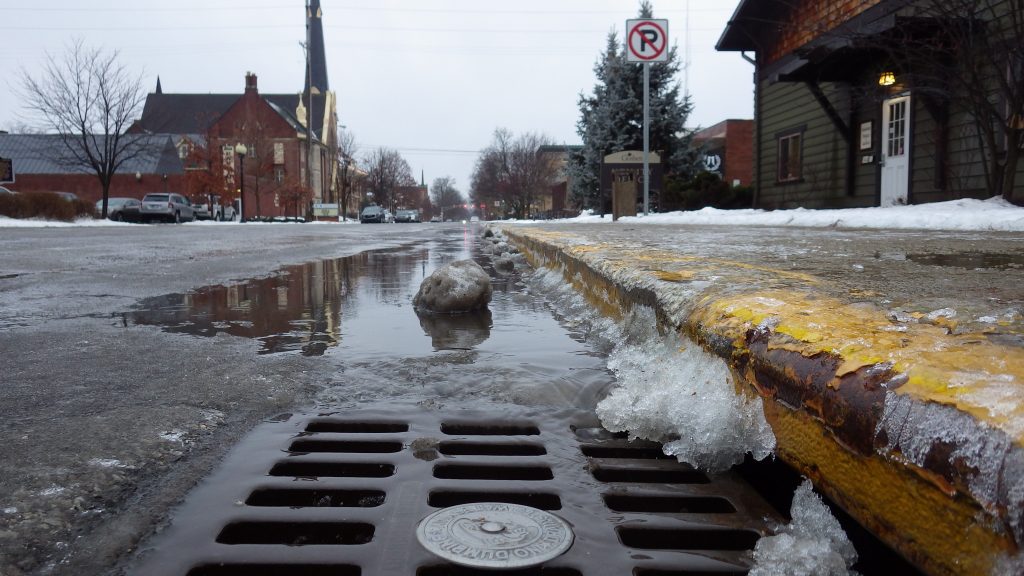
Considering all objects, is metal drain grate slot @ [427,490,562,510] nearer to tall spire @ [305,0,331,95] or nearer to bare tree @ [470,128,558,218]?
bare tree @ [470,128,558,218]

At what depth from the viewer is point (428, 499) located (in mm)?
1523

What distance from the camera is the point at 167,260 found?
25.3ft

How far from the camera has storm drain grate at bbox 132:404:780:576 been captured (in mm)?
1255

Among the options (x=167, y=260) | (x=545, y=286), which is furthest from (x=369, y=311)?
(x=167, y=260)

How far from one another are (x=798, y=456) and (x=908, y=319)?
1.55ft

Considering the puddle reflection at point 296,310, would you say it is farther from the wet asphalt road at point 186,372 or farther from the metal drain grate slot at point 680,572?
the metal drain grate slot at point 680,572

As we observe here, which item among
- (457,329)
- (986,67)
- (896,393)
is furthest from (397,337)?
(986,67)

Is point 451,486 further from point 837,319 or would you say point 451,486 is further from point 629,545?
point 837,319

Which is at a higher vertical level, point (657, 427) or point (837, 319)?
point (837, 319)

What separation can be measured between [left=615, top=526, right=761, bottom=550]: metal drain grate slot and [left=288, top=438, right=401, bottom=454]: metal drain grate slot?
69 cm

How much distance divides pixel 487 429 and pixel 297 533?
0.74 m

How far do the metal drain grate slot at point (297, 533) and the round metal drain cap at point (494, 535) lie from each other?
0.41 feet

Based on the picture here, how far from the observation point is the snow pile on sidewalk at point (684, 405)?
5.21 feet

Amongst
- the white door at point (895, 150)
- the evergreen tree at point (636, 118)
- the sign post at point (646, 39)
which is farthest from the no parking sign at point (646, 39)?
the evergreen tree at point (636, 118)
